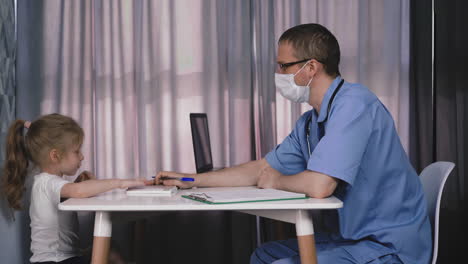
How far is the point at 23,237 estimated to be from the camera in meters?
2.26

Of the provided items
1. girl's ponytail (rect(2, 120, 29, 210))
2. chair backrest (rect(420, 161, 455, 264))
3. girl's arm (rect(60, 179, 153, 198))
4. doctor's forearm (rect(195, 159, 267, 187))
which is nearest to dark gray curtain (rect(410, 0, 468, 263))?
chair backrest (rect(420, 161, 455, 264))

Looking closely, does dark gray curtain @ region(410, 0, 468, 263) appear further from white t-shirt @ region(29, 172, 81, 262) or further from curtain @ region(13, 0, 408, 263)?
white t-shirt @ region(29, 172, 81, 262)

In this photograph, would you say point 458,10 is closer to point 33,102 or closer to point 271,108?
Result: point 271,108

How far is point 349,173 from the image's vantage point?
146 cm

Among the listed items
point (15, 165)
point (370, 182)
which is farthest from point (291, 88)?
point (15, 165)

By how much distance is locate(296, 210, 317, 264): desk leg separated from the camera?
1331 mm

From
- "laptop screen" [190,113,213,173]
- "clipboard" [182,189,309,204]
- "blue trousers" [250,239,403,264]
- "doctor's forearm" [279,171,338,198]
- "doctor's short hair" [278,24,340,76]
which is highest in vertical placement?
"doctor's short hair" [278,24,340,76]

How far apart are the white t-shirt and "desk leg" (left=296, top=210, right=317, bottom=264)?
3.01 ft

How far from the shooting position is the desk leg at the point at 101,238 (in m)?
1.36

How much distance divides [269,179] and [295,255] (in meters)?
0.30

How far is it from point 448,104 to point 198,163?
1.39 m

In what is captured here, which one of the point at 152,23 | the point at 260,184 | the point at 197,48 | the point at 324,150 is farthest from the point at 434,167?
the point at 152,23

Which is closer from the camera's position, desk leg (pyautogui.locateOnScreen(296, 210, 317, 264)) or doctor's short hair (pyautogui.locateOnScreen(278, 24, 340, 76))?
desk leg (pyautogui.locateOnScreen(296, 210, 317, 264))

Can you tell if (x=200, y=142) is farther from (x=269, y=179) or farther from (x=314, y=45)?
(x=314, y=45)
